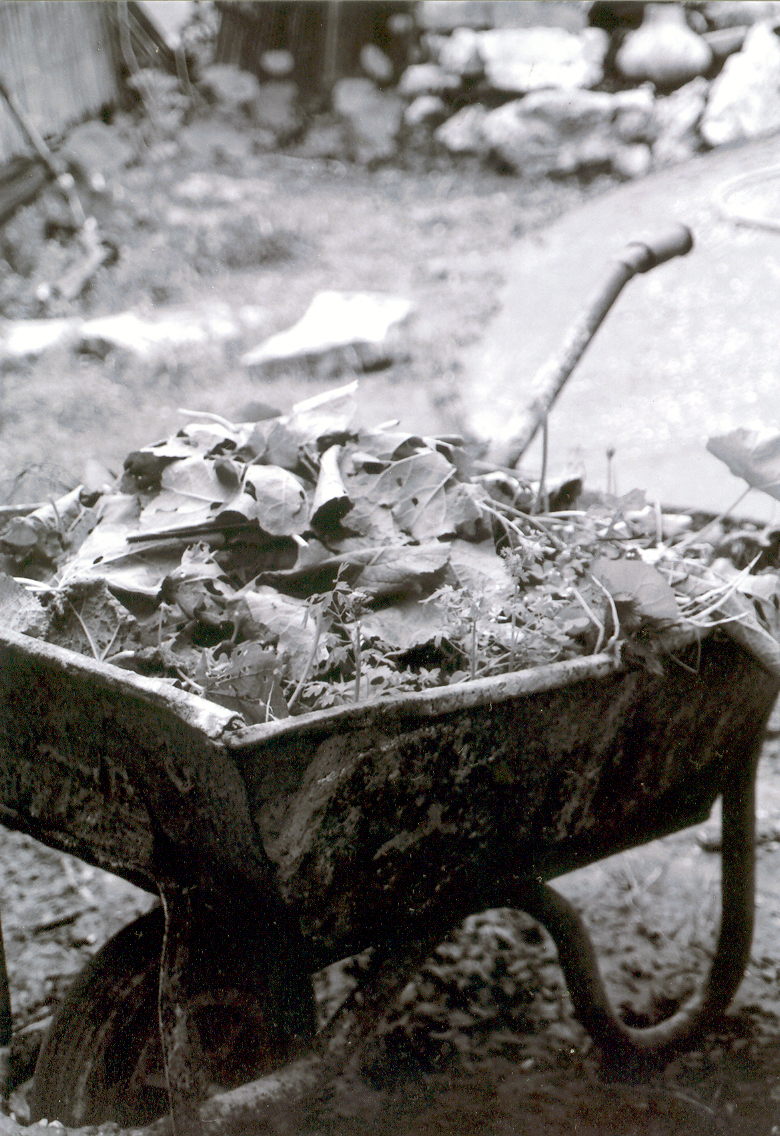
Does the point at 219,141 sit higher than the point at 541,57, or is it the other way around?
the point at 541,57

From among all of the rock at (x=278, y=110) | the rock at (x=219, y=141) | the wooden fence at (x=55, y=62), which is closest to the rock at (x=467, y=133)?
the rock at (x=278, y=110)

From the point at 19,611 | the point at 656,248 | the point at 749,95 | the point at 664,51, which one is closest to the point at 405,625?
the point at 19,611

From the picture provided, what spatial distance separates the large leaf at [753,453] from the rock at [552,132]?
5164 millimetres

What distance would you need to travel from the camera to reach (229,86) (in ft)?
22.2

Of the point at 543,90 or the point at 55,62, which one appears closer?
the point at 55,62

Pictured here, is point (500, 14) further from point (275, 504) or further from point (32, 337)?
point (275, 504)

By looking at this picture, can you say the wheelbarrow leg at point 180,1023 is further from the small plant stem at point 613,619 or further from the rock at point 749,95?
the rock at point 749,95

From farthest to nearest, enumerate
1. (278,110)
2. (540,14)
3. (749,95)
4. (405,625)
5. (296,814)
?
(278,110) < (540,14) < (749,95) < (405,625) < (296,814)

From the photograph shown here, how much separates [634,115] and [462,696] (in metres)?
5.64

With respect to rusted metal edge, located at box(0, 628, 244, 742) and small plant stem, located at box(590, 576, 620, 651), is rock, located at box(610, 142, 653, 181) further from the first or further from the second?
rusted metal edge, located at box(0, 628, 244, 742)

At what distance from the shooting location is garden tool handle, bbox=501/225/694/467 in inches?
59.4

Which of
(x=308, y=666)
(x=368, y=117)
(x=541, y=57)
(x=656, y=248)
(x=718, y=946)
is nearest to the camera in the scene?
(x=308, y=666)

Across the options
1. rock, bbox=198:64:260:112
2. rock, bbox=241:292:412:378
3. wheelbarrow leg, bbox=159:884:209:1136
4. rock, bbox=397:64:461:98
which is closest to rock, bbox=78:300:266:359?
rock, bbox=241:292:412:378

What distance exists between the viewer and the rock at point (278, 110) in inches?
269
